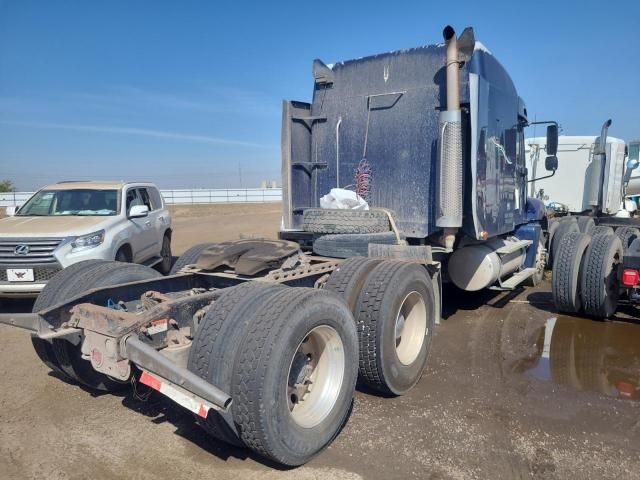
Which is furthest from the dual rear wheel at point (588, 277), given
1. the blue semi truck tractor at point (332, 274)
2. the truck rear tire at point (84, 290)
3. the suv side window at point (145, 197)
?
the suv side window at point (145, 197)

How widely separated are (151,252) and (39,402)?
18.0ft

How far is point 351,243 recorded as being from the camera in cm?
505

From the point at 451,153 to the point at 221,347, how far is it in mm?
3388

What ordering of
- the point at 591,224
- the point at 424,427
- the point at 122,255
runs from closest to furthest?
the point at 424,427 < the point at 122,255 < the point at 591,224

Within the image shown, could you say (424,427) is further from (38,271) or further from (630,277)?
(38,271)

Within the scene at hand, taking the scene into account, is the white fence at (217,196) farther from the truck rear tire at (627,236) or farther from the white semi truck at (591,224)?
the truck rear tire at (627,236)

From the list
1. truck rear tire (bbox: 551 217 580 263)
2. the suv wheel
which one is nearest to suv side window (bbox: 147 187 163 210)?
the suv wheel

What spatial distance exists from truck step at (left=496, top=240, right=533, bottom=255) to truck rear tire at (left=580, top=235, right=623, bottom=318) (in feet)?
3.08

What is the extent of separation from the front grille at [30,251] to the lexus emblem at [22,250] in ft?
0.04

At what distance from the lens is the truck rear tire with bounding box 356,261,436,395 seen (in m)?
4.01

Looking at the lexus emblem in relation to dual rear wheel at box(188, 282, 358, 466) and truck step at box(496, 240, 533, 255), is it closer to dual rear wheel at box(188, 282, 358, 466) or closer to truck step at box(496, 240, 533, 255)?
dual rear wheel at box(188, 282, 358, 466)

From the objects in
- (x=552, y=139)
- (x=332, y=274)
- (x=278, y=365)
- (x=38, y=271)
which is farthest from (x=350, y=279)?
(x=552, y=139)

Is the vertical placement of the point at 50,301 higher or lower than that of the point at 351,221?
lower

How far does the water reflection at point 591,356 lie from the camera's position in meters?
4.60
